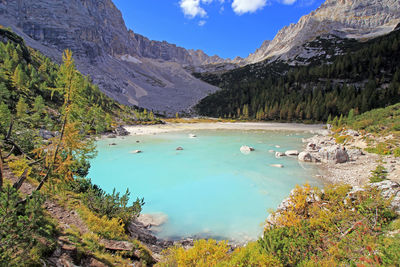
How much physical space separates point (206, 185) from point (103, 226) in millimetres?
9650

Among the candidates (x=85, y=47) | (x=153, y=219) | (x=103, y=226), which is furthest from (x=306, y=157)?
(x=85, y=47)

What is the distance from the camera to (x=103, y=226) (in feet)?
19.0

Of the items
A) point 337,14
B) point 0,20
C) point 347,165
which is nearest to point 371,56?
point 347,165

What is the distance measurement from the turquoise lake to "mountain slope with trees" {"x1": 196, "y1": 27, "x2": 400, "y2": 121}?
174 ft

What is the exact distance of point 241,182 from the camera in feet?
47.7

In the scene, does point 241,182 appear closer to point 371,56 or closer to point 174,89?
point 371,56

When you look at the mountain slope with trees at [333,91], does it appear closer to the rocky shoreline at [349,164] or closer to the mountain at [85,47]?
the mountain at [85,47]

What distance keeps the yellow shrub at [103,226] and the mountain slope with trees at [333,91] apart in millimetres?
67062

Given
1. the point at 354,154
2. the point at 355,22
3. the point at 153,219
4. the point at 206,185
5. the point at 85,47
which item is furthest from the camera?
the point at 355,22

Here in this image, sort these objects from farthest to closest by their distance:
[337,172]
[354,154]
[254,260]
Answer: [354,154], [337,172], [254,260]

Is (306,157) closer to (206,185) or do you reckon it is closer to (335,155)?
(335,155)

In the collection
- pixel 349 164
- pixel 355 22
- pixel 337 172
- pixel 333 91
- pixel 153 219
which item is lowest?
pixel 153 219

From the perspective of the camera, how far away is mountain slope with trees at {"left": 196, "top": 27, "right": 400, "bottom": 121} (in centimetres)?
6362

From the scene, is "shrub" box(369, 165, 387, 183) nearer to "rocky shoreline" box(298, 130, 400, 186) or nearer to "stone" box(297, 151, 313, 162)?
"rocky shoreline" box(298, 130, 400, 186)
